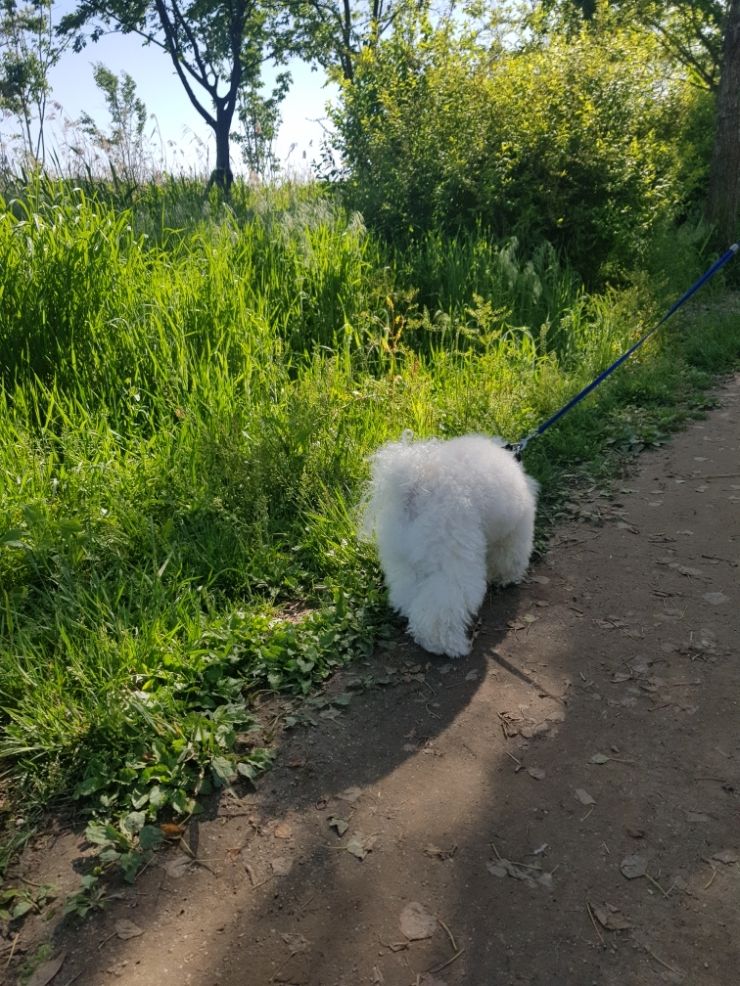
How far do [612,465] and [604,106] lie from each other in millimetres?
4939

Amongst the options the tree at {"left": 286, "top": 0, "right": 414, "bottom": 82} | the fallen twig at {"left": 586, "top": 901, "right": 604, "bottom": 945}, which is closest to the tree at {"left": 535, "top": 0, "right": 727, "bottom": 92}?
the tree at {"left": 286, "top": 0, "right": 414, "bottom": 82}

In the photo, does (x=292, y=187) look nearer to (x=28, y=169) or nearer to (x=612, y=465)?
(x=28, y=169)

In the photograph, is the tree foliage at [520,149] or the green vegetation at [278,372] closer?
the green vegetation at [278,372]

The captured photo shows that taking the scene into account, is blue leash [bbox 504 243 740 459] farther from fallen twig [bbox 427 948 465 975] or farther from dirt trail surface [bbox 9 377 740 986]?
fallen twig [bbox 427 948 465 975]

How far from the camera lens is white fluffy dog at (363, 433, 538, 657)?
114 inches

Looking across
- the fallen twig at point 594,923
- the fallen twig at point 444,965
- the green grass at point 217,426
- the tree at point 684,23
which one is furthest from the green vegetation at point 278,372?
the tree at point 684,23

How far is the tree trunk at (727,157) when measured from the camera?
28.3ft

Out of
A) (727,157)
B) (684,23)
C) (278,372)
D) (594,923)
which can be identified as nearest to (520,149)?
(727,157)

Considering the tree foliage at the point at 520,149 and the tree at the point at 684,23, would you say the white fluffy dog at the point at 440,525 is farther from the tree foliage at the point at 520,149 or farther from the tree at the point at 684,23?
the tree at the point at 684,23

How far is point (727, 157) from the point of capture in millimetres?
9031

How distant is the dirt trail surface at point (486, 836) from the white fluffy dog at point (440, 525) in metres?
0.21

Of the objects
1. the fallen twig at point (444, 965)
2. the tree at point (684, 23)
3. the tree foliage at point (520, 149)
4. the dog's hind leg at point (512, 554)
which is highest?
the tree at point (684, 23)

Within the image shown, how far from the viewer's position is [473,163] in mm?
7438

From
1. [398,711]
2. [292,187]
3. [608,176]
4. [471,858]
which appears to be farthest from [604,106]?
[471,858]
